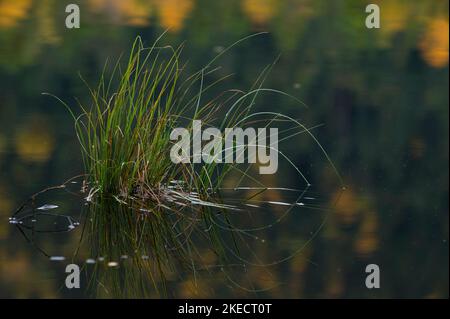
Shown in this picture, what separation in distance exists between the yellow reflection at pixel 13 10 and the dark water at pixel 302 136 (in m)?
0.04

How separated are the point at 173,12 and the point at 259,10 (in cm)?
155

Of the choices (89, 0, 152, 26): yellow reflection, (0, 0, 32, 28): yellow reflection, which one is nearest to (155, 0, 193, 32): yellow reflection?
(89, 0, 152, 26): yellow reflection

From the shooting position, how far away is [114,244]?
14.0ft

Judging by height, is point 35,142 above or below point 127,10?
below

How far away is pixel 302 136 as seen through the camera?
727 centimetres

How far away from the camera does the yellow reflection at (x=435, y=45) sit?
516 inches

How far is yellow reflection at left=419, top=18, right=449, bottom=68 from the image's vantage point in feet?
43.0

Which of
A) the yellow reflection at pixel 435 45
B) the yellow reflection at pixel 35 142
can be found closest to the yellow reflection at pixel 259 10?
the yellow reflection at pixel 435 45

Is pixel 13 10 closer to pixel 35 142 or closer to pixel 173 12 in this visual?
pixel 173 12

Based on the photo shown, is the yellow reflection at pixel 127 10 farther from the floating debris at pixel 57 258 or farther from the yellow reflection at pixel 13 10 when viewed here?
the floating debris at pixel 57 258

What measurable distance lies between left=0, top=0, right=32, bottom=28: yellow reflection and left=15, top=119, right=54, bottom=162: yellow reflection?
7.94 meters

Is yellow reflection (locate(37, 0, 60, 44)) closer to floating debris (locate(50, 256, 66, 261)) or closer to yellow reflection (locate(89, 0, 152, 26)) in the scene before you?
yellow reflection (locate(89, 0, 152, 26))

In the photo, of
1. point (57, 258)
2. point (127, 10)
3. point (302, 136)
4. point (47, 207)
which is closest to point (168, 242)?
point (57, 258)

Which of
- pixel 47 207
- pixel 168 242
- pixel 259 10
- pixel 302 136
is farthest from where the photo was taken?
pixel 259 10
